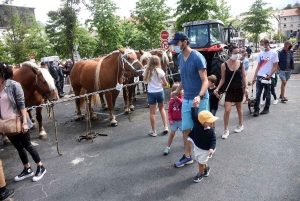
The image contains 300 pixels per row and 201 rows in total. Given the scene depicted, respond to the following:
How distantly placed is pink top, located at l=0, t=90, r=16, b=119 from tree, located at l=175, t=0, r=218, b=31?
20496 mm

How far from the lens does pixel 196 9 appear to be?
21.3 meters

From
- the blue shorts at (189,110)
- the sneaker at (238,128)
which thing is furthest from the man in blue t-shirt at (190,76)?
the sneaker at (238,128)

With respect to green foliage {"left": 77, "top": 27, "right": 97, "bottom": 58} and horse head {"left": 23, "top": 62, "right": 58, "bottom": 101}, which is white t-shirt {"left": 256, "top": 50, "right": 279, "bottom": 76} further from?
green foliage {"left": 77, "top": 27, "right": 97, "bottom": 58}

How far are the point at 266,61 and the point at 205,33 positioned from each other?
4.07 metres

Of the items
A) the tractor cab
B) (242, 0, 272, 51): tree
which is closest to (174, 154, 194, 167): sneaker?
the tractor cab

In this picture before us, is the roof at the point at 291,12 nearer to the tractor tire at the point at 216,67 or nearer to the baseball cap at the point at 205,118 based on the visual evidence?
the tractor tire at the point at 216,67

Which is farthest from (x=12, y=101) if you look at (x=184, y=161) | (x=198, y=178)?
(x=198, y=178)

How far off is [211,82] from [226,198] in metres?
2.37

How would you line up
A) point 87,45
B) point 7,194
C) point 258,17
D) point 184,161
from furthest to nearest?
point 258,17, point 87,45, point 184,161, point 7,194

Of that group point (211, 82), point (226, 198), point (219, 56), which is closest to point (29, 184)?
point (226, 198)

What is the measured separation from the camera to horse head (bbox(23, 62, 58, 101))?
5.02m

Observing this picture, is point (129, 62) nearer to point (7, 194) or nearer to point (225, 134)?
point (225, 134)

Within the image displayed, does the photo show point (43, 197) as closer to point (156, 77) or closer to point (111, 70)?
point (156, 77)

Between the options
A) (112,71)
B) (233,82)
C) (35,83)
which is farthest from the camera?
(112,71)
